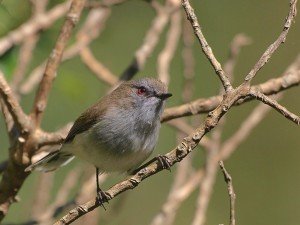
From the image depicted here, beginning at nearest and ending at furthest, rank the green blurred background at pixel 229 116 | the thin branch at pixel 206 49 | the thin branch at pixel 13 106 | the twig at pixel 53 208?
1. the thin branch at pixel 206 49
2. the thin branch at pixel 13 106
3. the twig at pixel 53 208
4. the green blurred background at pixel 229 116

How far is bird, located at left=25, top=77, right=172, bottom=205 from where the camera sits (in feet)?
12.3

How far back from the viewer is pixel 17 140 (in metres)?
3.34

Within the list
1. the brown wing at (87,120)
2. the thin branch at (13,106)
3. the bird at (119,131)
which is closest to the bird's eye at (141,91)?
the bird at (119,131)

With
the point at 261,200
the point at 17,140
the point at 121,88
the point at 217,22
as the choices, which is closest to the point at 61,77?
the point at 121,88

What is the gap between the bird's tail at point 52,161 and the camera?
150 inches

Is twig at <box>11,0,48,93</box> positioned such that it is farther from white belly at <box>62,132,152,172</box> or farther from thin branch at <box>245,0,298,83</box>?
thin branch at <box>245,0,298,83</box>

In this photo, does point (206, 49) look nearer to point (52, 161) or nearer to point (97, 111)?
point (97, 111)

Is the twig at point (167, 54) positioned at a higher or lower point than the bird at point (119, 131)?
higher

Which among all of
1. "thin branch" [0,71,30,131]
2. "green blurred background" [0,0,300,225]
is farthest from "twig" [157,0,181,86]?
"thin branch" [0,71,30,131]

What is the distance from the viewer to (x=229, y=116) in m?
6.59

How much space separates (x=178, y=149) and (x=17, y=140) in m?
1.18

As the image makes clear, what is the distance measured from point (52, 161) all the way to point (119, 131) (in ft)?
1.56

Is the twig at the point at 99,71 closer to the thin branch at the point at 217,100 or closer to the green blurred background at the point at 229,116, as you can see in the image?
the green blurred background at the point at 229,116

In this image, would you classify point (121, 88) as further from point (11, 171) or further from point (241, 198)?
point (241, 198)
